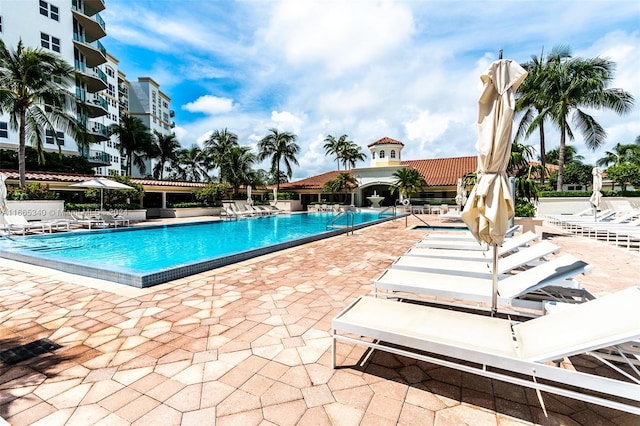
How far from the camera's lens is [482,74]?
304 cm

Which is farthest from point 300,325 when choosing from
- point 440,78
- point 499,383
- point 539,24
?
point 440,78

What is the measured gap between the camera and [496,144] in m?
3.02

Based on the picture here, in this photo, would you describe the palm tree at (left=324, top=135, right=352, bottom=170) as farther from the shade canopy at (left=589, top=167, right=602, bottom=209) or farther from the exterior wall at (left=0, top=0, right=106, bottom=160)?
the shade canopy at (left=589, top=167, right=602, bottom=209)

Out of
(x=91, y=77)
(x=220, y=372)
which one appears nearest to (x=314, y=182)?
(x=91, y=77)

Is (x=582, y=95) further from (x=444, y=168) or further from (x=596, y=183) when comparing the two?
(x=444, y=168)

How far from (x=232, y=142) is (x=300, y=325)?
108 feet

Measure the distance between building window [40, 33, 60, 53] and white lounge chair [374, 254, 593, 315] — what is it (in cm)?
3484

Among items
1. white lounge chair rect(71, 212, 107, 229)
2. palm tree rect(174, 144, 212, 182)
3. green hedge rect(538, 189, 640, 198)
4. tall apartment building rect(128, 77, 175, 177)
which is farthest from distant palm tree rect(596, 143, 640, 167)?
tall apartment building rect(128, 77, 175, 177)

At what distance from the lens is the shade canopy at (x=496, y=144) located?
2955mm

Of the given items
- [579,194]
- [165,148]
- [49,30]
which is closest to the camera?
[579,194]

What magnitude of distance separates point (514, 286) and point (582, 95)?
21.5 metres

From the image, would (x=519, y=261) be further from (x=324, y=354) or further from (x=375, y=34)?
(x=375, y=34)

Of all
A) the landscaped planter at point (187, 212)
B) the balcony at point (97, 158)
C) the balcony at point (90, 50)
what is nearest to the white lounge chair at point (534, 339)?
the landscaped planter at point (187, 212)

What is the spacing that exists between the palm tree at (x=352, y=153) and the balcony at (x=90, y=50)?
92.7 feet
